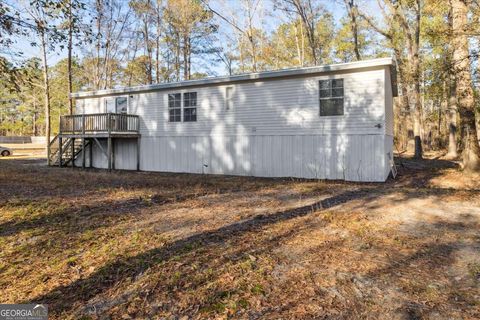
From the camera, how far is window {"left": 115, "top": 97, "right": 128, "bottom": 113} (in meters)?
17.3

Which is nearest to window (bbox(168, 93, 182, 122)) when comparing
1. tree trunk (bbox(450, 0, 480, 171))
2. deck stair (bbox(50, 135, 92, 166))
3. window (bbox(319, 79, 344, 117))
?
deck stair (bbox(50, 135, 92, 166))

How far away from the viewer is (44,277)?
147 inches

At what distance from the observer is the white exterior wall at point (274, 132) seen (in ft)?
37.6

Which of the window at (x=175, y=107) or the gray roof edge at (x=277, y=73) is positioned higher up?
the gray roof edge at (x=277, y=73)

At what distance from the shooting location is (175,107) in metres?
15.7

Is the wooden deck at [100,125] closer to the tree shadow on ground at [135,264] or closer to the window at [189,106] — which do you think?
the window at [189,106]

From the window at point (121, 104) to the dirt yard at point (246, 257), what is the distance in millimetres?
10393

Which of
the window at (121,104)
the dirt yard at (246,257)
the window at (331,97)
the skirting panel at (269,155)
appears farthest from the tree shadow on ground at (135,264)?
the window at (121,104)

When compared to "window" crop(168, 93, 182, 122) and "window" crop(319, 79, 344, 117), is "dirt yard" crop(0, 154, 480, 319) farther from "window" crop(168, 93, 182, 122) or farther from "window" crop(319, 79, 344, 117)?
"window" crop(168, 93, 182, 122)

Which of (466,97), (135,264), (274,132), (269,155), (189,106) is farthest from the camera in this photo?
(189,106)

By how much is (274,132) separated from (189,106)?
4623 millimetres

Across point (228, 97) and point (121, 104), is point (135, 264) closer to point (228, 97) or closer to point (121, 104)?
point (228, 97)

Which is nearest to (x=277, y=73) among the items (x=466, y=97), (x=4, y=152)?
(x=466, y=97)

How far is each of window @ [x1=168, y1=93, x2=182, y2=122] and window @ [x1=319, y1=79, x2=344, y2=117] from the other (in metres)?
6.95
